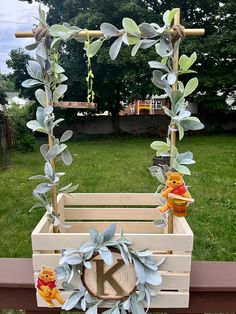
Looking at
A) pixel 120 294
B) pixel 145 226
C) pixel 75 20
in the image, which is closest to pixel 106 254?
pixel 120 294

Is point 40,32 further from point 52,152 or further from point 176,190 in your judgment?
point 176,190

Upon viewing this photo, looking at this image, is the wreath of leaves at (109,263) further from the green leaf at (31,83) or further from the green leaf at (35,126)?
the green leaf at (31,83)

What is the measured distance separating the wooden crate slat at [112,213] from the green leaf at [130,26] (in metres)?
0.56

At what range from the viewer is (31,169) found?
17.6ft

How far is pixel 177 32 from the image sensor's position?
2.39 ft

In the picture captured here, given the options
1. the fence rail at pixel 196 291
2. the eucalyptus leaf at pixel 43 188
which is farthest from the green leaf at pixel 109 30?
the fence rail at pixel 196 291

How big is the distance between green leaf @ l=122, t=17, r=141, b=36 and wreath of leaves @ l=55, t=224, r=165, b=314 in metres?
0.42

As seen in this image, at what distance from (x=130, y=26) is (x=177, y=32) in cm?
11

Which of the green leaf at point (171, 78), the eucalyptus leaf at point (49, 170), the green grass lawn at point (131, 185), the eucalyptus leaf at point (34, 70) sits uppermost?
the eucalyptus leaf at point (34, 70)

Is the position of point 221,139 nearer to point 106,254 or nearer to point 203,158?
point 203,158

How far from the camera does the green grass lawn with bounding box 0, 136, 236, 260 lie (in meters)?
2.40

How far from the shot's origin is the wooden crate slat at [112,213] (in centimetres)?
105

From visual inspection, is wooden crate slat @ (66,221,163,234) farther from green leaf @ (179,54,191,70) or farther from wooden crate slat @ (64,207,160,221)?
green leaf @ (179,54,191,70)

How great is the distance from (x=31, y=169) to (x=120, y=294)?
4.87 meters
